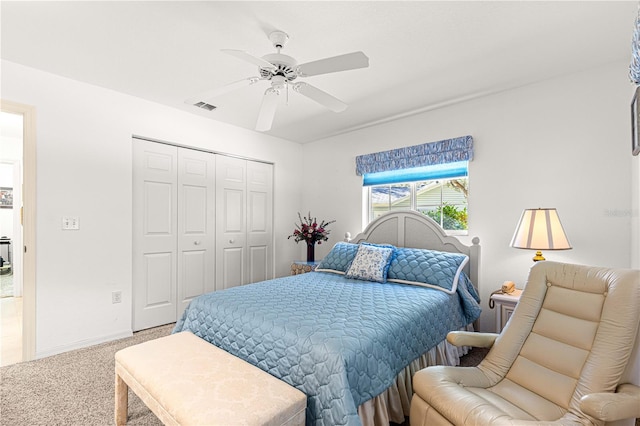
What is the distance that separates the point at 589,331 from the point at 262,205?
375 cm

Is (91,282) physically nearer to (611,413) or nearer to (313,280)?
(313,280)

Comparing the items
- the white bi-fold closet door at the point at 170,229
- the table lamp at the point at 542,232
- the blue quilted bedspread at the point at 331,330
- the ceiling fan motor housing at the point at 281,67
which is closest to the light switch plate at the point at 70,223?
the white bi-fold closet door at the point at 170,229

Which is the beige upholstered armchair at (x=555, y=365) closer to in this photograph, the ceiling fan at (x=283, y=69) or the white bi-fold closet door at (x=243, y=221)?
the ceiling fan at (x=283, y=69)

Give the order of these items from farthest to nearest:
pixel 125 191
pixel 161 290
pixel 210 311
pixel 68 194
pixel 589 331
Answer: pixel 161 290 < pixel 125 191 < pixel 68 194 < pixel 210 311 < pixel 589 331

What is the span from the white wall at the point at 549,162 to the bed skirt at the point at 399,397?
1.07 metres

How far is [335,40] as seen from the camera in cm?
218

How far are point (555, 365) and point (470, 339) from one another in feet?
1.28

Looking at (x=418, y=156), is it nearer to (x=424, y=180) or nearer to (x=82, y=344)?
(x=424, y=180)

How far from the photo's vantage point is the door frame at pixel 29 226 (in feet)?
8.61

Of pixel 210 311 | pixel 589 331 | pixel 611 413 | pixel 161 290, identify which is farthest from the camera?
pixel 161 290

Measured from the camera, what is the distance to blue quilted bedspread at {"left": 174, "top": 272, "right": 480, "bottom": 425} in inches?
57.5

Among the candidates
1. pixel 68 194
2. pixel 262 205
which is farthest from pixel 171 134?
pixel 262 205

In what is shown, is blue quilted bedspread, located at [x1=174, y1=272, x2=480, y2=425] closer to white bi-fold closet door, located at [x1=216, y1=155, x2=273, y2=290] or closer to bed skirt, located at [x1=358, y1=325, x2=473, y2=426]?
bed skirt, located at [x1=358, y1=325, x2=473, y2=426]

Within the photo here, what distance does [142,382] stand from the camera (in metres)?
1.53
